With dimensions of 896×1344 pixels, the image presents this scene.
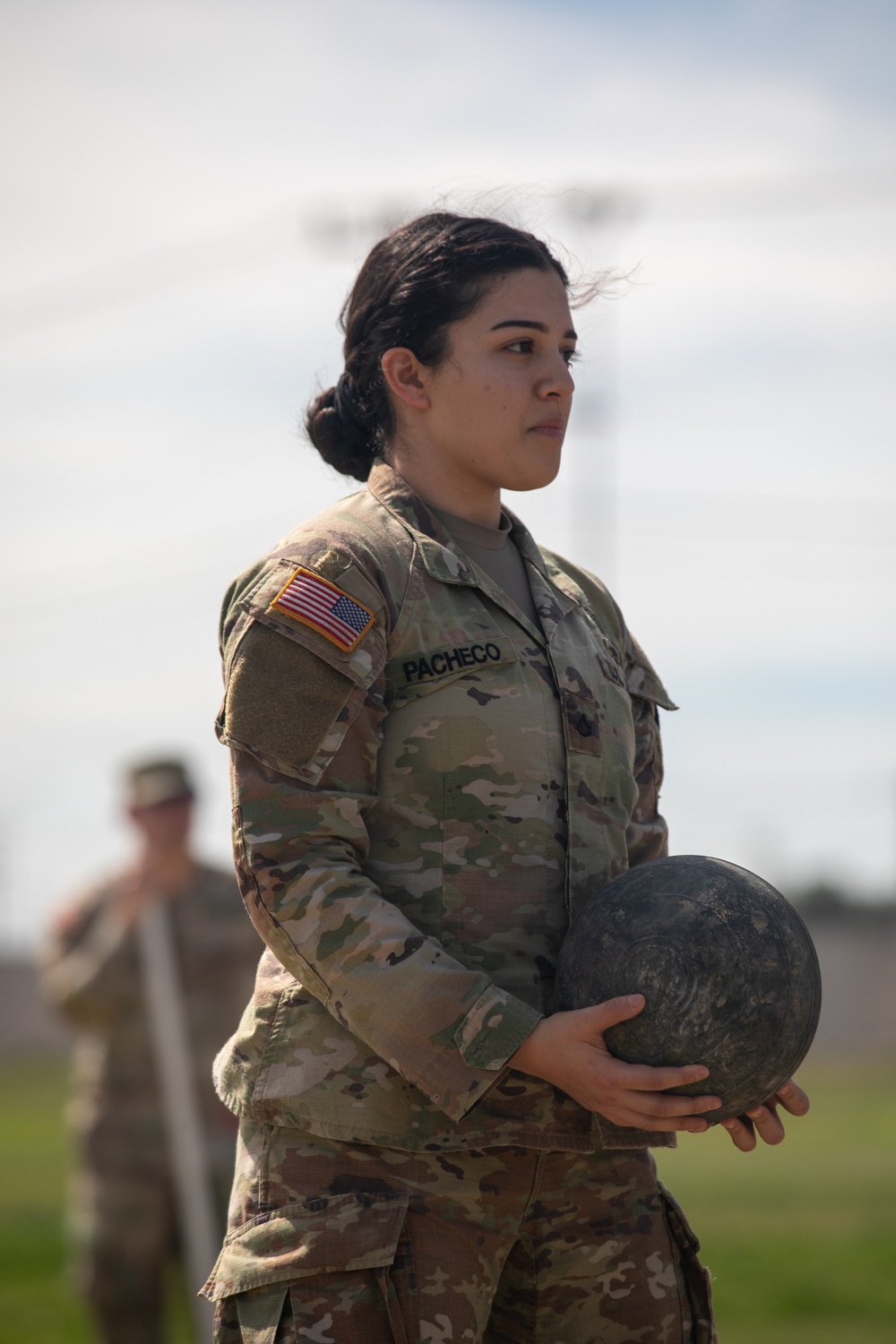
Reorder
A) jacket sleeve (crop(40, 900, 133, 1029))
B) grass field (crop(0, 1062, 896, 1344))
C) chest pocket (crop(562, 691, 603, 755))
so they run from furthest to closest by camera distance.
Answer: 1. grass field (crop(0, 1062, 896, 1344))
2. jacket sleeve (crop(40, 900, 133, 1029))
3. chest pocket (crop(562, 691, 603, 755))

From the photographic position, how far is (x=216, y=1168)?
23.3ft

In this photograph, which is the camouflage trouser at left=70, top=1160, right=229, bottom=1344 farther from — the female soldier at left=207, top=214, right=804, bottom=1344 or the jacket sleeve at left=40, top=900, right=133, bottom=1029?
the female soldier at left=207, top=214, right=804, bottom=1344

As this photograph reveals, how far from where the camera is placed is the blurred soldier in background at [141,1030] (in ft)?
24.2

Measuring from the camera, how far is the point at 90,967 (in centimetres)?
795

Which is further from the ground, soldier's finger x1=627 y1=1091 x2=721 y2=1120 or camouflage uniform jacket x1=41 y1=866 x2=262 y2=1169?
soldier's finger x1=627 y1=1091 x2=721 y2=1120

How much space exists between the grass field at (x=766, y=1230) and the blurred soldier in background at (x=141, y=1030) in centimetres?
164

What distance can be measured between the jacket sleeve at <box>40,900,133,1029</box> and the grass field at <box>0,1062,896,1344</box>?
206 cm

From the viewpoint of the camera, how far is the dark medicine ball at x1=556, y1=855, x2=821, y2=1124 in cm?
307

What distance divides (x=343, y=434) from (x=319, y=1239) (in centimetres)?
175

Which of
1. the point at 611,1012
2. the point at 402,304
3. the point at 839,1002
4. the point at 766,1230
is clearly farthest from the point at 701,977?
the point at 839,1002

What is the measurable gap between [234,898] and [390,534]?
4731 millimetres

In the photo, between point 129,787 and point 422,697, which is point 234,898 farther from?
point 422,697

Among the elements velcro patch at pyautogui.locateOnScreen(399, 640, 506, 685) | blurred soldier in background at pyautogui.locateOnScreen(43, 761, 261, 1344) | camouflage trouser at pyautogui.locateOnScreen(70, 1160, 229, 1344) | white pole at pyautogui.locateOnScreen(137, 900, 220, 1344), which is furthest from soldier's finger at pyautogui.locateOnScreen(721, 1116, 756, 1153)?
camouflage trouser at pyautogui.locateOnScreen(70, 1160, 229, 1344)

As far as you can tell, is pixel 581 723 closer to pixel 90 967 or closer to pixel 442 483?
pixel 442 483
